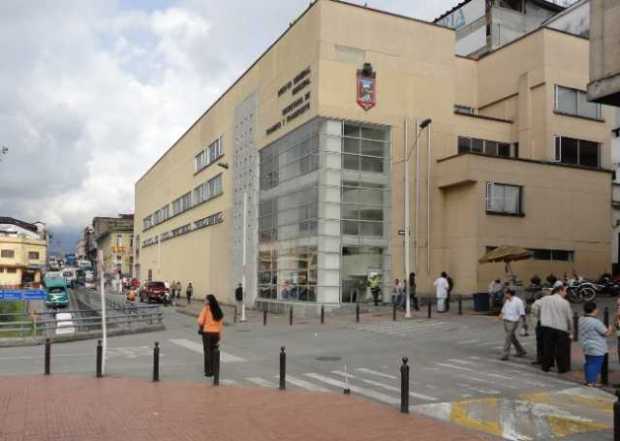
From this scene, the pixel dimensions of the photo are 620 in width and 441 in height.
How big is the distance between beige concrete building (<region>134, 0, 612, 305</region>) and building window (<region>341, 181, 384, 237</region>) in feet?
0.21

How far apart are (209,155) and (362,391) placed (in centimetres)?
4544

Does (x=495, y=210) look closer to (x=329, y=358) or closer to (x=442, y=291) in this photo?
(x=442, y=291)

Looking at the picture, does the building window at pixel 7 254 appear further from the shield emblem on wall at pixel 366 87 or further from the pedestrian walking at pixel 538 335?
the pedestrian walking at pixel 538 335

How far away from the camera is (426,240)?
3541cm

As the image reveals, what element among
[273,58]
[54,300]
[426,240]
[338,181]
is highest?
[273,58]

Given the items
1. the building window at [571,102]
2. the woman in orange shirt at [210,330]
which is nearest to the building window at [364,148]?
the building window at [571,102]

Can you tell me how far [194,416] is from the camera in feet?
31.3

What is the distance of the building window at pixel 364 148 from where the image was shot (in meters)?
34.1

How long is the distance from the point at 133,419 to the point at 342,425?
9.67 ft

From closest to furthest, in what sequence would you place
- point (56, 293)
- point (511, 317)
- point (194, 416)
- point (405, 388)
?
point (194, 416) < point (405, 388) < point (511, 317) < point (56, 293)

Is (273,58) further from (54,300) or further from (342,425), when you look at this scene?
(342,425)

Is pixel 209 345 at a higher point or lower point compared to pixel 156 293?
higher

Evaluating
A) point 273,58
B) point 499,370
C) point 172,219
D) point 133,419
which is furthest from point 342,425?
point 172,219

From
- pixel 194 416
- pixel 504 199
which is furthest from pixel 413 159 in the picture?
pixel 194 416
